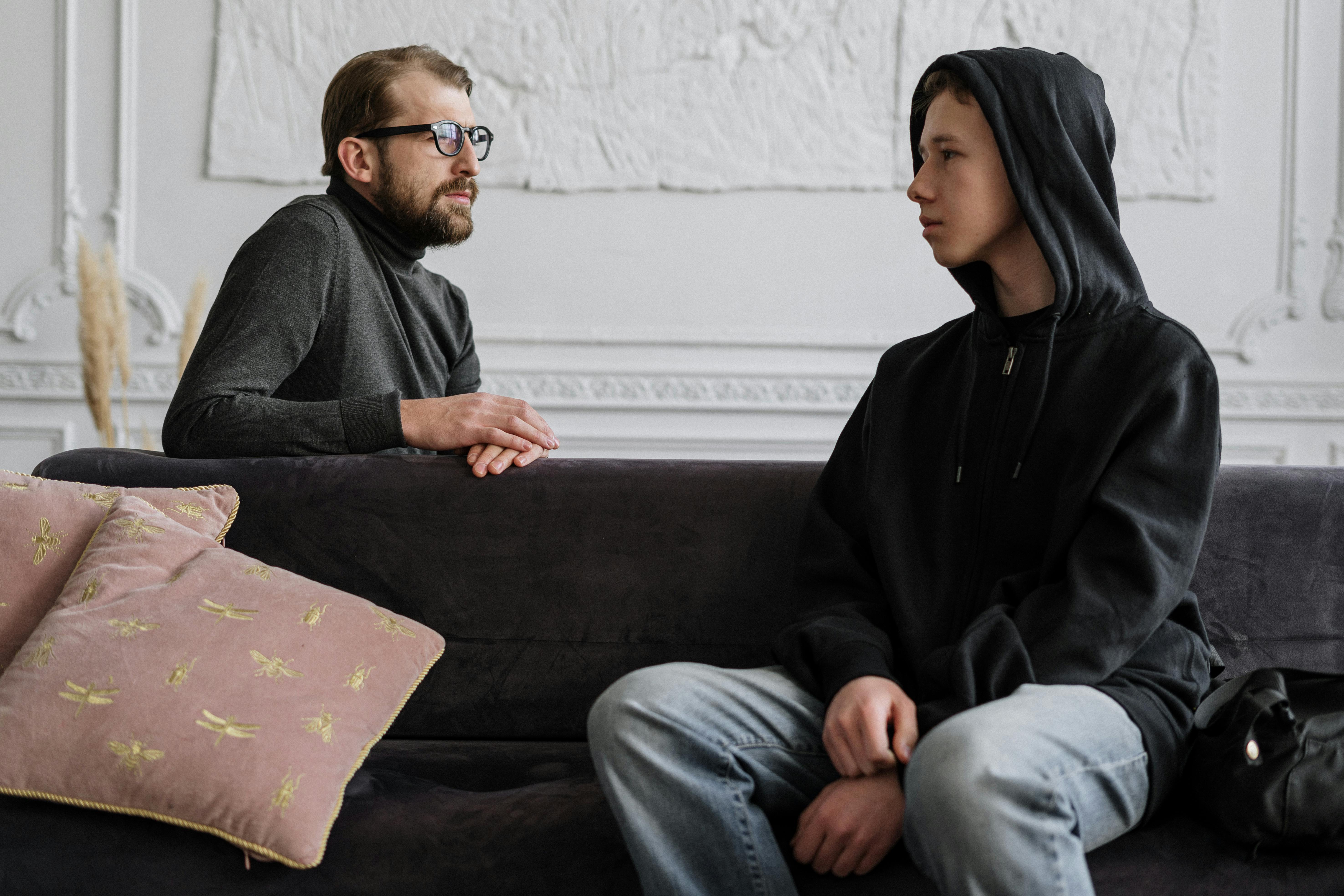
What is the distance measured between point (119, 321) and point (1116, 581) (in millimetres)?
2955

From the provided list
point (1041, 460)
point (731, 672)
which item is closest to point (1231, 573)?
point (1041, 460)

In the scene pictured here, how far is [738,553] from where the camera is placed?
1634 mm

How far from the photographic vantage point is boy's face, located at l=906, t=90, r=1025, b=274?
1.37 meters

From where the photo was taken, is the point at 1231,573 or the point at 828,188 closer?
the point at 1231,573

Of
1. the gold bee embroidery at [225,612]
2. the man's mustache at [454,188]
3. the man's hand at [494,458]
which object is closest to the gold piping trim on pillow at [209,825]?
the gold bee embroidery at [225,612]

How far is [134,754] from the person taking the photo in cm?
125

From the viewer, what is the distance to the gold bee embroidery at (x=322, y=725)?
1.29 metres

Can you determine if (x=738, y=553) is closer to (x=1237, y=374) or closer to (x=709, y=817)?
(x=709, y=817)

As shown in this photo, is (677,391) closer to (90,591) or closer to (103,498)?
(103,498)

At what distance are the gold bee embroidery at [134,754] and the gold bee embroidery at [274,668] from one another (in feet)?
0.45

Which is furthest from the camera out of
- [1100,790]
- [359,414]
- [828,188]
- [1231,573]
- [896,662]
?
[828,188]

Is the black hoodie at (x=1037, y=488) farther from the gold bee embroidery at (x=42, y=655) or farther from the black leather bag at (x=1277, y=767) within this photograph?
the gold bee embroidery at (x=42, y=655)

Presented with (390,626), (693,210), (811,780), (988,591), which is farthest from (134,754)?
(693,210)

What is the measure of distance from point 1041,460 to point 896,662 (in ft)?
1.00
